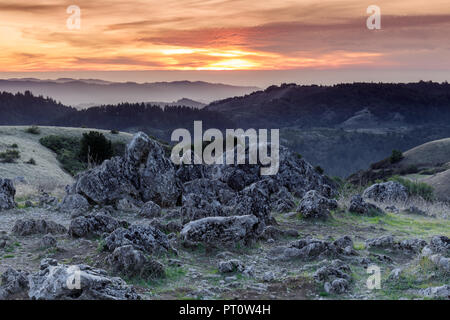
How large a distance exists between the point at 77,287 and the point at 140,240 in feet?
11.1

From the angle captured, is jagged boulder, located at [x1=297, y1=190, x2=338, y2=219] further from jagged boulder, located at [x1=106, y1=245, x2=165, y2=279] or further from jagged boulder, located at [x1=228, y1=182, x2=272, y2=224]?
jagged boulder, located at [x1=106, y1=245, x2=165, y2=279]

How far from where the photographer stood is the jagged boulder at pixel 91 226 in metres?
12.0

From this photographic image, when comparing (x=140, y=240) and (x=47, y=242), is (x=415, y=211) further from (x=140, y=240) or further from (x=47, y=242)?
(x=47, y=242)

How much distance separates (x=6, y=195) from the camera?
635 inches

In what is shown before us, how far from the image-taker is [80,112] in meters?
180

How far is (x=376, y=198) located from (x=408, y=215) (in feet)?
13.7

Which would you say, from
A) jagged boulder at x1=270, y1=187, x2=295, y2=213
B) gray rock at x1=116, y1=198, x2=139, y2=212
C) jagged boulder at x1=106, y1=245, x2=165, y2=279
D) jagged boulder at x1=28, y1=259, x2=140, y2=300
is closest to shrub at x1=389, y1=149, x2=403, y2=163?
jagged boulder at x1=270, y1=187, x2=295, y2=213

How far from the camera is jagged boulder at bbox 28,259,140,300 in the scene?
707 centimetres

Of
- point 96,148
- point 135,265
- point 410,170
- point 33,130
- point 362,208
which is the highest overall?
point 135,265

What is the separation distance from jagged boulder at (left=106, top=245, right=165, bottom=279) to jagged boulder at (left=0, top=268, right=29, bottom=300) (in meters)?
1.58

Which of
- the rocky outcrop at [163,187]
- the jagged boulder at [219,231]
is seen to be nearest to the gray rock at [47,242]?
the jagged boulder at [219,231]

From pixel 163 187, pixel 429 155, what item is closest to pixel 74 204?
pixel 163 187
